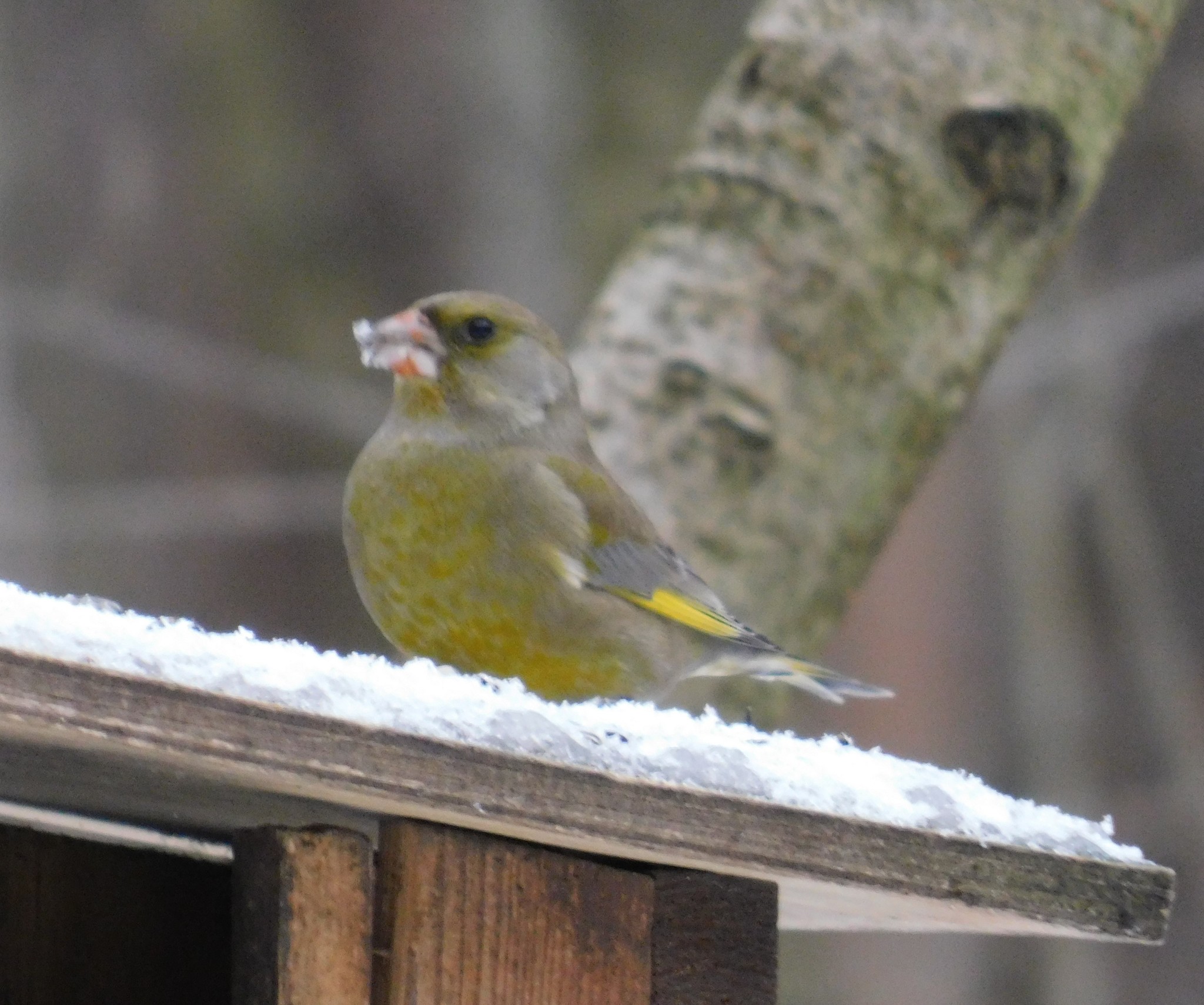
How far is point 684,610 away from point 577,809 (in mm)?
1112

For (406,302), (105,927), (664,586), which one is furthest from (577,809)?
(406,302)

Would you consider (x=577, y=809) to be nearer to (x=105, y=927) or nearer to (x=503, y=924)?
(x=503, y=924)

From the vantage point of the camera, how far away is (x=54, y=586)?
518cm

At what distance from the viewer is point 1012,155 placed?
124 inches

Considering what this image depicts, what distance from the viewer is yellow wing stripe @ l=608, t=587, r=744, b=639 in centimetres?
250

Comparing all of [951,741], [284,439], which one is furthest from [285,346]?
[951,741]

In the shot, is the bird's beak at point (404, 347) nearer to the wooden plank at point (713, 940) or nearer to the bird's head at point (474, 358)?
the bird's head at point (474, 358)

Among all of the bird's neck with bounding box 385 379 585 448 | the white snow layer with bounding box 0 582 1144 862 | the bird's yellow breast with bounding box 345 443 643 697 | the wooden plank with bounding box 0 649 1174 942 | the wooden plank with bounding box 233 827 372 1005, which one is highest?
the bird's neck with bounding box 385 379 585 448

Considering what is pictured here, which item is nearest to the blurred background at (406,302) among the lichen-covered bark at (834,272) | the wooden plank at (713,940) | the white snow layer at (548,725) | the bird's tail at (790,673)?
the lichen-covered bark at (834,272)

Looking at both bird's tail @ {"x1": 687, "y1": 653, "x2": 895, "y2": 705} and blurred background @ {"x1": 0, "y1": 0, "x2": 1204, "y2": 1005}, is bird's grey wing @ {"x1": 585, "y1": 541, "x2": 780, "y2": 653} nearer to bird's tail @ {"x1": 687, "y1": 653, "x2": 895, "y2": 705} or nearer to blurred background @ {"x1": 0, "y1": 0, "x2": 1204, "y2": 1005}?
bird's tail @ {"x1": 687, "y1": 653, "x2": 895, "y2": 705}

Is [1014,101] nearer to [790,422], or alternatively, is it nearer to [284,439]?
[790,422]

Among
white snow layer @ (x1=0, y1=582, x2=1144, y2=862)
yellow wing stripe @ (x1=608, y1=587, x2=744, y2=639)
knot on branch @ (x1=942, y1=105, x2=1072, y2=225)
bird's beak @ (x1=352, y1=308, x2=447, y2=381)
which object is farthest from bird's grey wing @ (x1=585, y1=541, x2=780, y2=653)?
knot on branch @ (x1=942, y1=105, x2=1072, y2=225)

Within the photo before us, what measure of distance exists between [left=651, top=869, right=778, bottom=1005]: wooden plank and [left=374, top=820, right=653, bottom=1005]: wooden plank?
2cm

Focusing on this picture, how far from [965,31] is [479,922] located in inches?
81.4
